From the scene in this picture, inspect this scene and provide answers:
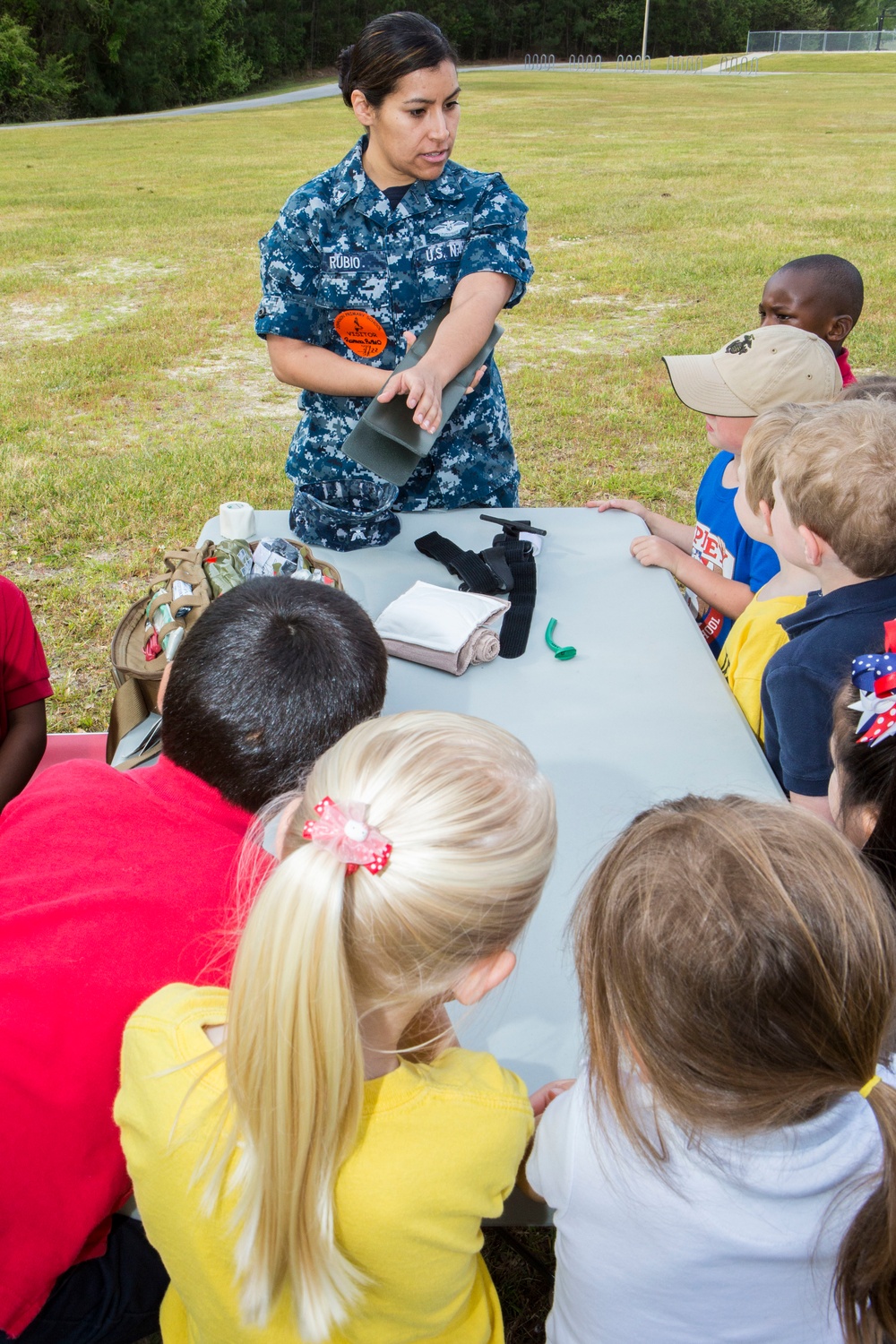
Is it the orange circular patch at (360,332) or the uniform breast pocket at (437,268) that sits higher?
the uniform breast pocket at (437,268)

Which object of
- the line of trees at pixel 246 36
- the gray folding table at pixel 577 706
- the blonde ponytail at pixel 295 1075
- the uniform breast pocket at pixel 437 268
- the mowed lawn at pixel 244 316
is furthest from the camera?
the line of trees at pixel 246 36

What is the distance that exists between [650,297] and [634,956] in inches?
324

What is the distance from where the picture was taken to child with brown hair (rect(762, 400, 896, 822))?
163 centimetres

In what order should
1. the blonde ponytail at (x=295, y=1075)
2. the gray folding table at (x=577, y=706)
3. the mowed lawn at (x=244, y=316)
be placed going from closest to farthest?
1. the blonde ponytail at (x=295, y=1075)
2. the gray folding table at (x=577, y=706)
3. the mowed lawn at (x=244, y=316)

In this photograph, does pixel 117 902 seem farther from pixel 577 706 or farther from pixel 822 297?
pixel 822 297

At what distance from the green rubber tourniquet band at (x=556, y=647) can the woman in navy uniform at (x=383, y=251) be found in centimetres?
63

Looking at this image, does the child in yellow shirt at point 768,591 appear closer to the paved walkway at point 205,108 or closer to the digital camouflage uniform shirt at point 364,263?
the digital camouflage uniform shirt at point 364,263

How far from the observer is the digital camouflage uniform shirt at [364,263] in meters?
2.33

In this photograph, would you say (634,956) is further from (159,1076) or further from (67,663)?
(67,663)

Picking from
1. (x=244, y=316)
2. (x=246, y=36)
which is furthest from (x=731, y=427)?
(x=246, y=36)

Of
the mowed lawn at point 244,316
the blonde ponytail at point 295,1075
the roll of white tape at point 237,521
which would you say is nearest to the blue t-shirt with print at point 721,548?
the roll of white tape at point 237,521

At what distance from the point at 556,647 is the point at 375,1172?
4.18 ft

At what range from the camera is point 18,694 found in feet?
6.73

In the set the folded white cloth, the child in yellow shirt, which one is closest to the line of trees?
the folded white cloth
